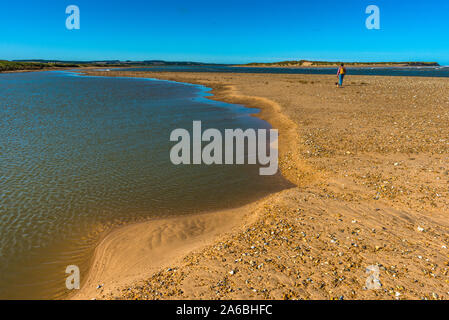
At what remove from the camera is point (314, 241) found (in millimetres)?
7098

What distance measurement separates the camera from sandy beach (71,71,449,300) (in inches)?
221

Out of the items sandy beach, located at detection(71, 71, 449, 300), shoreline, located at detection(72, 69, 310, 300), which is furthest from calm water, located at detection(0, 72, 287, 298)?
sandy beach, located at detection(71, 71, 449, 300)

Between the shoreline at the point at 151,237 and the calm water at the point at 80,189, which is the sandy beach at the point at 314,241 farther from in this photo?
the calm water at the point at 80,189

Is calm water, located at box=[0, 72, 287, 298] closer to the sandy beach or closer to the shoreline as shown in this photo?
the shoreline

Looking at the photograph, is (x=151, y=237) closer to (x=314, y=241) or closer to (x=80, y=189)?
(x=80, y=189)

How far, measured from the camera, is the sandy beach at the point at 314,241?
5.62m

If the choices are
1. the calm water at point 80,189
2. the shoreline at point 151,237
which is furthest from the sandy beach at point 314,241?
the calm water at point 80,189

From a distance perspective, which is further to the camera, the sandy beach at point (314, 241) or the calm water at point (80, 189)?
the calm water at point (80, 189)

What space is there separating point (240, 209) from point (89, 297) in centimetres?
587

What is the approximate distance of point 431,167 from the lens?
11141 mm

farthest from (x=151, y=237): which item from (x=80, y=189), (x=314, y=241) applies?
(x=314, y=241)

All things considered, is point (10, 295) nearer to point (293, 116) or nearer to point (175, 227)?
point (175, 227)

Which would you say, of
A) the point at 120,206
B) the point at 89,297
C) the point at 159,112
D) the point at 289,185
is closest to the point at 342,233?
the point at 289,185

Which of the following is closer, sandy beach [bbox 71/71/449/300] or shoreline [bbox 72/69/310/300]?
sandy beach [bbox 71/71/449/300]
